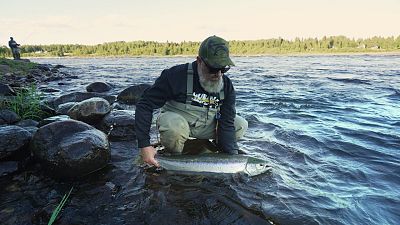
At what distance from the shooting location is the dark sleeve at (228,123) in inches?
168

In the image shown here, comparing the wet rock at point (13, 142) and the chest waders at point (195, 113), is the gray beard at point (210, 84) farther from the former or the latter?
the wet rock at point (13, 142)

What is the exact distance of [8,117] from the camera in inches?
225

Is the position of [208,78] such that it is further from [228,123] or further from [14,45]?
[14,45]

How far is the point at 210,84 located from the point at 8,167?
2714 mm

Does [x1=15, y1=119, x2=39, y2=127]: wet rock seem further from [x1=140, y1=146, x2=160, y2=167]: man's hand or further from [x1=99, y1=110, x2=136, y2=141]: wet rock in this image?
[x1=140, y1=146, x2=160, y2=167]: man's hand

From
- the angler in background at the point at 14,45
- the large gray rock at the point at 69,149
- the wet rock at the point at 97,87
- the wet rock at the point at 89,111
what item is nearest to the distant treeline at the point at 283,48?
the angler in background at the point at 14,45

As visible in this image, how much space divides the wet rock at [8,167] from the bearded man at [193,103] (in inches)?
67.3

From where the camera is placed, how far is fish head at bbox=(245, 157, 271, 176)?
153 inches

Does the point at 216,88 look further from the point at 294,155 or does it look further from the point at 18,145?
the point at 18,145

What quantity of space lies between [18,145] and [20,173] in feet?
1.37

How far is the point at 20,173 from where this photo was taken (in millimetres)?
4023

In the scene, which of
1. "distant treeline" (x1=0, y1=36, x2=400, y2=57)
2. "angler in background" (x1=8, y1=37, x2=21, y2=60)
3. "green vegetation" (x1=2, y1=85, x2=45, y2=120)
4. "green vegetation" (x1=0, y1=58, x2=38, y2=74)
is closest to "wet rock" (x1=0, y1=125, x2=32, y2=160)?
"green vegetation" (x1=2, y1=85, x2=45, y2=120)

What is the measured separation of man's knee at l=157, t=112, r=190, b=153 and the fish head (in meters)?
0.91

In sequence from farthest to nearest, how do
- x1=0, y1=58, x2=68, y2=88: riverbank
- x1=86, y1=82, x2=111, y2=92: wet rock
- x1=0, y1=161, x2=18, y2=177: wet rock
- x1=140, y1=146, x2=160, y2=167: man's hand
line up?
x1=0, y1=58, x2=68, y2=88: riverbank → x1=86, y1=82, x2=111, y2=92: wet rock → x1=0, y1=161, x2=18, y2=177: wet rock → x1=140, y1=146, x2=160, y2=167: man's hand
